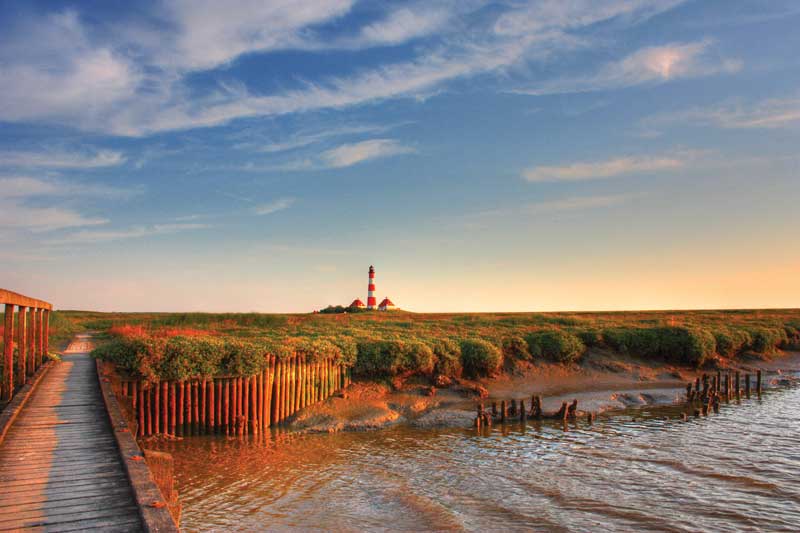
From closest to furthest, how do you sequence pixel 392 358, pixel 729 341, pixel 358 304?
pixel 392 358, pixel 729 341, pixel 358 304

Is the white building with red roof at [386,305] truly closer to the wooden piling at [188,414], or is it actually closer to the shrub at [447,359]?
the shrub at [447,359]

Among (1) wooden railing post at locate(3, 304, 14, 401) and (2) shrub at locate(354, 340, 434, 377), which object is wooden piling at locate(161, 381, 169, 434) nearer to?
(1) wooden railing post at locate(3, 304, 14, 401)

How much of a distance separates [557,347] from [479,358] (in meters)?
6.55

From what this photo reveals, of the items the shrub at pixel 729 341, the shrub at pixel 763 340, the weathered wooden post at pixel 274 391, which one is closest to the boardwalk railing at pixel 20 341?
the weathered wooden post at pixel 274 391

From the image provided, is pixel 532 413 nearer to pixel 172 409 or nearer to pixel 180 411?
pixel 180 411

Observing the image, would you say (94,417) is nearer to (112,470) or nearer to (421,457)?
(112,470)

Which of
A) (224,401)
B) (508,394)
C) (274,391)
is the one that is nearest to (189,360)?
(224,401)

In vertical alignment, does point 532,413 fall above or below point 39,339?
below

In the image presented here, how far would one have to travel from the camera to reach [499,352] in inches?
1150

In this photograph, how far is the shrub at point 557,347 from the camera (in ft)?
106

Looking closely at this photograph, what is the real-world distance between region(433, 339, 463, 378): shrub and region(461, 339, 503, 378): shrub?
500 mm

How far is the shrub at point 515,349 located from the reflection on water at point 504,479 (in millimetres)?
9476

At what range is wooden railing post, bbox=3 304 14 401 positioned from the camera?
13748 mm

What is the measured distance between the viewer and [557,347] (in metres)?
32.3
